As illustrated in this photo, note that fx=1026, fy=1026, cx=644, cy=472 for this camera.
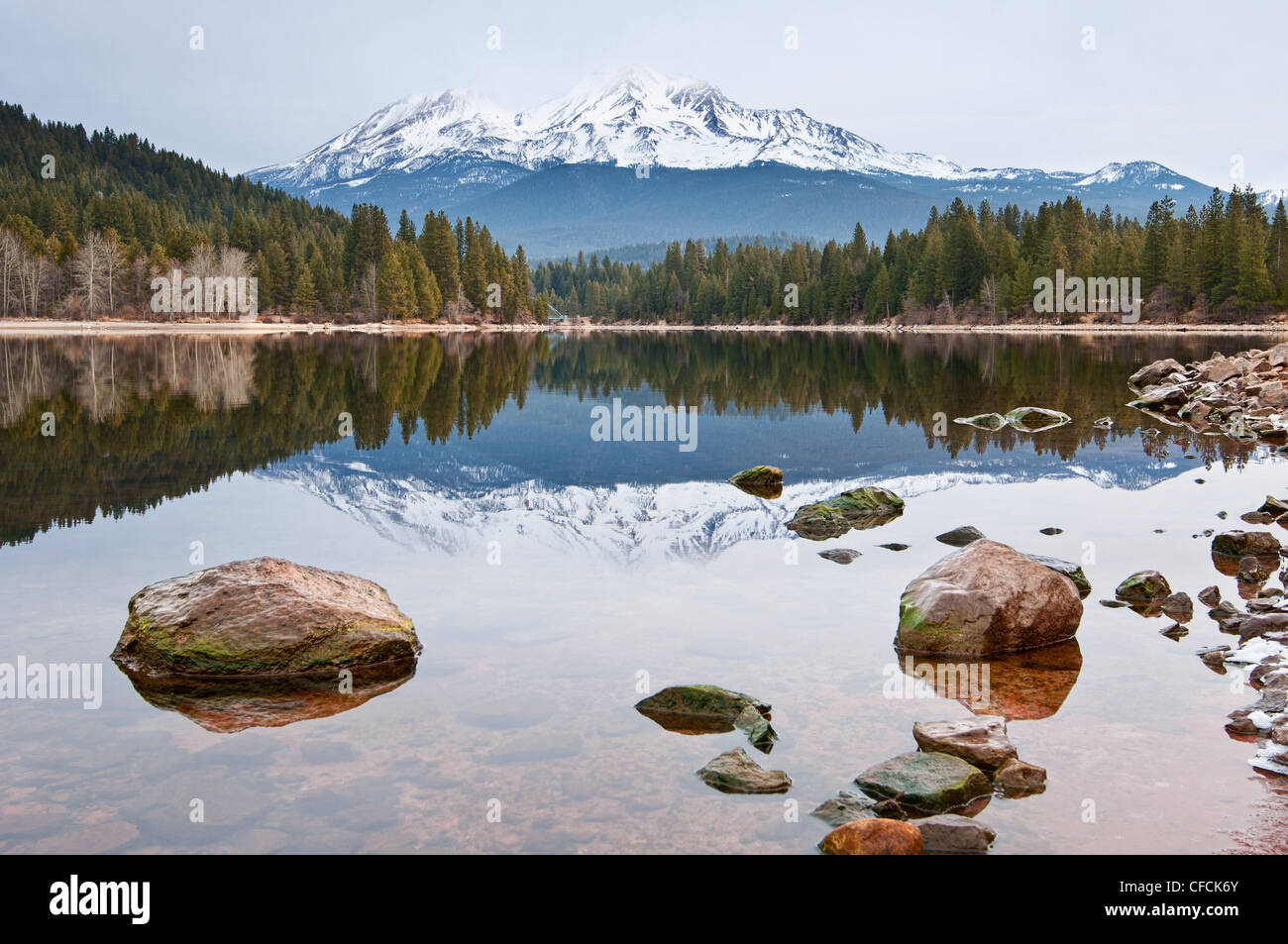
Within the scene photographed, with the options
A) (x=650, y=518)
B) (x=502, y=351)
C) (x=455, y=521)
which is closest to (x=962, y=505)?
(x=650, y=518)

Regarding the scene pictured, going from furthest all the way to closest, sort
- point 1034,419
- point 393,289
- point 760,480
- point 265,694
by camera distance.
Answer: point 393,289 → point 1034,419 → point 760,480 → point 265,694

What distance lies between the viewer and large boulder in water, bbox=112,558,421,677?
10477 millimetres

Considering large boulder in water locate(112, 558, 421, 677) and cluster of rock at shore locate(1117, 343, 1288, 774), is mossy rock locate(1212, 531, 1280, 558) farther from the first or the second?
large boulder in water locate(112, 558, 421, 677)

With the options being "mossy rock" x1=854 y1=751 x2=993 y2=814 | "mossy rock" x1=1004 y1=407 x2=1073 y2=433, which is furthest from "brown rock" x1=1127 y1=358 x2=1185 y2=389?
"mossy rock" x1=854 y1=751 x2=993 y2=814

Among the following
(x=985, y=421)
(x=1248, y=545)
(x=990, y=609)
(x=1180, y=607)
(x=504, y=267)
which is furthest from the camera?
(x=504, y=267)

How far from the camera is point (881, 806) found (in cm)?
751

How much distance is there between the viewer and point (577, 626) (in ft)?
39.5

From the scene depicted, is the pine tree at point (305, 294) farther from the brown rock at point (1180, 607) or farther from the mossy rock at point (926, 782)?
the mossy rock at point (926, 782)

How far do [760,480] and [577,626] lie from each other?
10.2 meters

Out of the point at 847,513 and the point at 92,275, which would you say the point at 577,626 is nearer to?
the point at 847,513

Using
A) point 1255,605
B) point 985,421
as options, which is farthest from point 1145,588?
point 985,421
